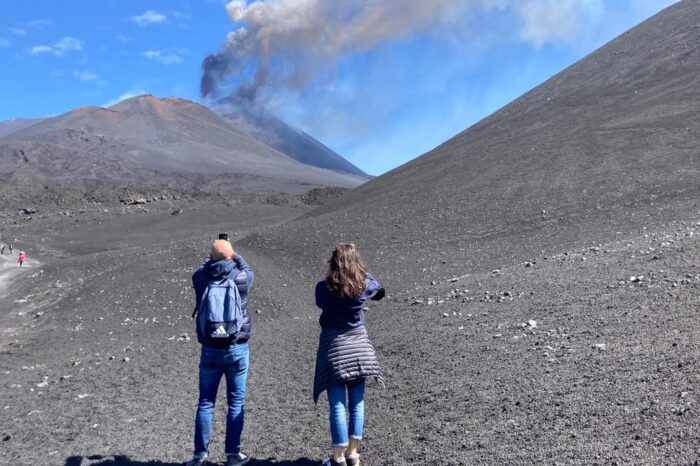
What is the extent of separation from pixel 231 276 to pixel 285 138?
158 metres

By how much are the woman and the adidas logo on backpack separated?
2.20ft

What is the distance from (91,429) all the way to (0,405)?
264 cm

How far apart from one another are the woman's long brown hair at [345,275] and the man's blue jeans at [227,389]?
983 millimetres

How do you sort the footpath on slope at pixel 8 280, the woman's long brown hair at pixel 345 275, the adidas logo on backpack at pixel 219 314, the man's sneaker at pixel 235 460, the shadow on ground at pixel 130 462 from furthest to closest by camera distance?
the footpath on slope at pixel 8 280 < the shadow on ground at pixel 130 462 < the man's sneaker at pixel 235 460 < the adidas logo on backpack at pixel 219 314 < the woman's long brown hair at pixel 345 275

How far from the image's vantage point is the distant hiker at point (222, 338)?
511 centimetres

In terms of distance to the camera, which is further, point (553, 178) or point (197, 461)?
point (553, 178)

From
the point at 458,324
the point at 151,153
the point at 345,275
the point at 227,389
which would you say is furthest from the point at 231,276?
the point at 151,153

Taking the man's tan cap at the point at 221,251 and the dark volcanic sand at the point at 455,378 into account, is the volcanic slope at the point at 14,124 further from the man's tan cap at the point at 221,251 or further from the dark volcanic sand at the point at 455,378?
the man's tan cap at the point at 221,251

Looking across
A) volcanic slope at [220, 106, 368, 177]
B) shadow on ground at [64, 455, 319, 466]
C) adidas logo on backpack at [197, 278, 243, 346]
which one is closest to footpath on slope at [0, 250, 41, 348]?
shadow on ground at [64, 455, 319, 466]

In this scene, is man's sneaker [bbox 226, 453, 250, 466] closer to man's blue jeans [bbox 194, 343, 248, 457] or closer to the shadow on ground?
man's blue jeans [bbox 194, 343, 248, 457]

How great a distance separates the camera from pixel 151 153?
91.9 metres

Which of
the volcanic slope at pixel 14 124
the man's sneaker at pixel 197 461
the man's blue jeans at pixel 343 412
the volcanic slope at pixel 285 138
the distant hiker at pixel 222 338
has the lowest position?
the man's sneaker at pixel 197 461

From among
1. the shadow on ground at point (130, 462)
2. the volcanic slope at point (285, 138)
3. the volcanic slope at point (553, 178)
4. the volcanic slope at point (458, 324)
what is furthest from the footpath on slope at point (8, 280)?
the volcanic slope at point (285, 138)

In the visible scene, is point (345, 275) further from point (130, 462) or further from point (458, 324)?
point (458, 324)
